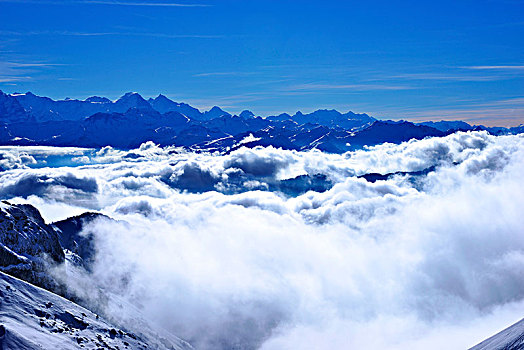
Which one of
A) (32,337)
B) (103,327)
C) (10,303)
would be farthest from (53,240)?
(32,337)

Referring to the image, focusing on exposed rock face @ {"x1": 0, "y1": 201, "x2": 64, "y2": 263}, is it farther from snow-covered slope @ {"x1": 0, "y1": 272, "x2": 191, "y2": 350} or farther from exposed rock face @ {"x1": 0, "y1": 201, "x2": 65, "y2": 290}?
snow-covered slope @ {"x1": 0, "y1": 272, "x2": 191, "y2": 350}

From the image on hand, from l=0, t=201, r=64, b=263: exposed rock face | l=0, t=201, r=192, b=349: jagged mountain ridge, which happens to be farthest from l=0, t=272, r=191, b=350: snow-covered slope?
l=0, t=201, r=64, b=263: exposed rock face

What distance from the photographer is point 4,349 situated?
49469mm

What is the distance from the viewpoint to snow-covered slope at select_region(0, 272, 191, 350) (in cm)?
5453

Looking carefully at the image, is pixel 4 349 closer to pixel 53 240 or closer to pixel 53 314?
pixel 53 314

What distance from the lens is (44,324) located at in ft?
207

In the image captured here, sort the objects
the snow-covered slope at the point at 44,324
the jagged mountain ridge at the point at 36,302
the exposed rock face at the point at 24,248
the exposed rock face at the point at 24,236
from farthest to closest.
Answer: the exposed rock face at the point at 24,236 → the exposed rock face at the point at 24,248 → the jagged mountain ridge at the point at 36,302 → the snow-covered slope at the point at 44,324

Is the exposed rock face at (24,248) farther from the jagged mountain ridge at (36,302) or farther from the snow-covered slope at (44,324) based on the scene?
the snow-covered slope at (44,324)

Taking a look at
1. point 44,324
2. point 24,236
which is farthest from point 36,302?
point 24,236

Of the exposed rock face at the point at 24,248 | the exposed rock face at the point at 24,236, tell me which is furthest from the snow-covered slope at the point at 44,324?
the exposed rock face at the point at 24,236

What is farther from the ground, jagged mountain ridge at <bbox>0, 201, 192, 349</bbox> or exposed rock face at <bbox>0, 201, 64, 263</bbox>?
exposed rock face at <bbox>0, 201, 64, 263</bbox>

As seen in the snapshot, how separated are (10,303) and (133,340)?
29508 millimetres

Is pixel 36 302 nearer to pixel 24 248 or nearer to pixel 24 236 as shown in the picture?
pixel 24 248

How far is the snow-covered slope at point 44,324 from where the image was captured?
54531mm
